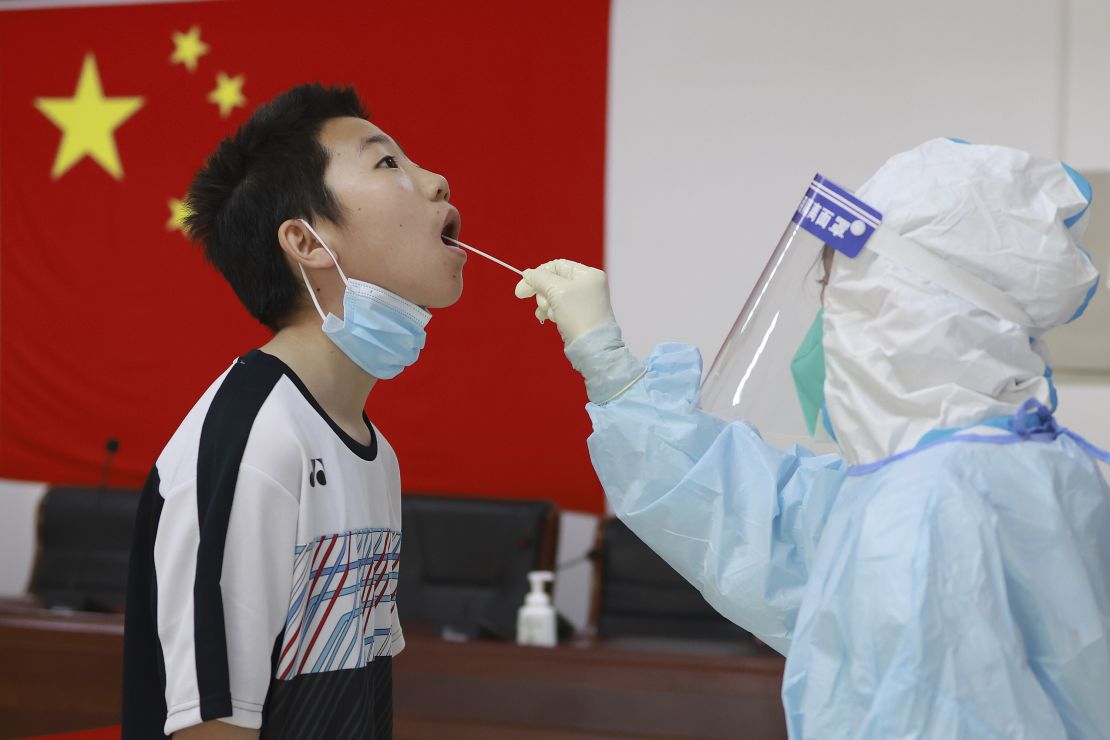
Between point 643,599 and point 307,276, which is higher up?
point 307,276

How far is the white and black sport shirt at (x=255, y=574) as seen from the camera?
116cm

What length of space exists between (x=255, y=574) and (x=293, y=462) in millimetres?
133

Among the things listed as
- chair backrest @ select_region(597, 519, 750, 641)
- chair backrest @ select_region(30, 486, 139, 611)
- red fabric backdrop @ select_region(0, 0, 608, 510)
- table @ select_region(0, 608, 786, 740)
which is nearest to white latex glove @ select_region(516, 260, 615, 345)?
table @ select_region(0, 608, 786, 740)

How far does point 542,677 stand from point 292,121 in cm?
146

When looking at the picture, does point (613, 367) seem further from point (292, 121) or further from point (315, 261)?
point (292, 121)

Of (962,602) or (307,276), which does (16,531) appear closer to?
(307,276)

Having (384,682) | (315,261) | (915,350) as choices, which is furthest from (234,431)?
(915,350)

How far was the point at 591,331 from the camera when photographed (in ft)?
4.63

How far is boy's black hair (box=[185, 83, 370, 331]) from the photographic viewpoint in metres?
1.40

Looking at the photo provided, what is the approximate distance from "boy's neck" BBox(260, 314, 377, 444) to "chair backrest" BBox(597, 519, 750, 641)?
1.62 meters

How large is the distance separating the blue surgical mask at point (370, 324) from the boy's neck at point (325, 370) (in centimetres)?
2

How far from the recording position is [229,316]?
→ 371 centimetres

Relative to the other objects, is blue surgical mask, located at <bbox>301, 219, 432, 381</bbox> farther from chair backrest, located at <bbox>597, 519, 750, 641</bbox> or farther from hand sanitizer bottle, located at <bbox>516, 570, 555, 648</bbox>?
chair backrest, located at <bbox>597, 519, 750, 641</bbox>

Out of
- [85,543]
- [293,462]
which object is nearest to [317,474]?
[293,462]
